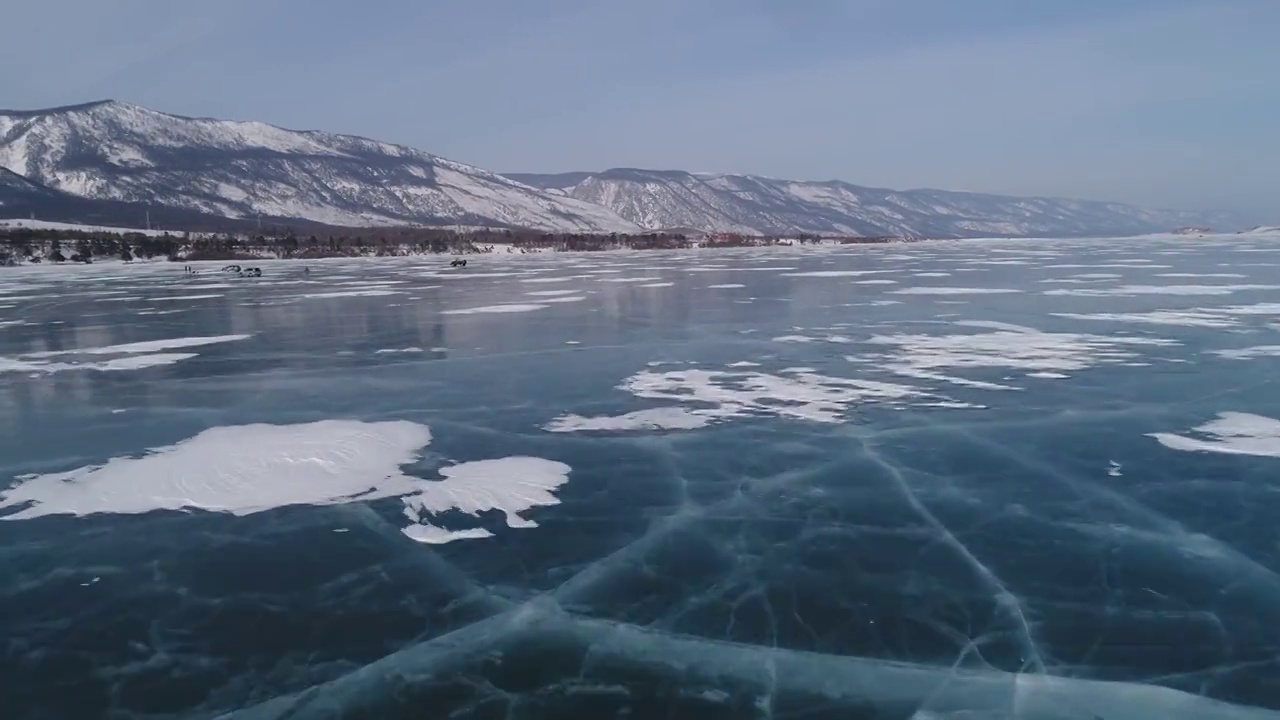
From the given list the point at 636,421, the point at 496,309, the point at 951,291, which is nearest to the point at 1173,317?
the point at 951,291

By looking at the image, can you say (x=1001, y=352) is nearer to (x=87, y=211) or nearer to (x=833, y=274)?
(x=833, y=274)

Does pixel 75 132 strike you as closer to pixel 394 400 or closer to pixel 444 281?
pixel 444 281

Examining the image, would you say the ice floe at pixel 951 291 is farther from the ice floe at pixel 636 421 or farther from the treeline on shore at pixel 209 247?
the treeline on shore at pixel 209 247

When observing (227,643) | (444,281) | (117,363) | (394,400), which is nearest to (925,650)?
(227,643)

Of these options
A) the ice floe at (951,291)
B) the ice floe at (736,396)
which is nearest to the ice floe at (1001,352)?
the ice floe at (736,396)

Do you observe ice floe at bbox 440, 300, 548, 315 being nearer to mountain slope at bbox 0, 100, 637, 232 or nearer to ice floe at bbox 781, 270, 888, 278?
ice floe at bbox 781, 270, 888, 278
